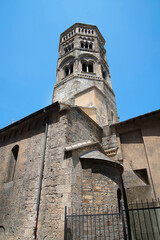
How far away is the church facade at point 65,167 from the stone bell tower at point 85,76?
4.85 feet

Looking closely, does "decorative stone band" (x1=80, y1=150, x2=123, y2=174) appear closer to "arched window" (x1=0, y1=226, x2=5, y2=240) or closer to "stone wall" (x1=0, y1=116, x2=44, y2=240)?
"stone wall" (x1=0, y1=116, x2=44, y2=240)

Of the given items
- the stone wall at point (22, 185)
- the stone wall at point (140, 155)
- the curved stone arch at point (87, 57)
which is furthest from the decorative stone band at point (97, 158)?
the curved stone arch at point (87, 57)

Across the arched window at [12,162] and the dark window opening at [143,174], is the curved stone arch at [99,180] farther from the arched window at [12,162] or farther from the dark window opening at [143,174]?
the arched window at [12,162]

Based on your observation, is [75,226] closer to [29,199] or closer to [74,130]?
Result: [29,199]

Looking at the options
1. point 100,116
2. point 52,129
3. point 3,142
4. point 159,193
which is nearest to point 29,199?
point 52,129

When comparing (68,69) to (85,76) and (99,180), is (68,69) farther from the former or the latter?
(99,180)

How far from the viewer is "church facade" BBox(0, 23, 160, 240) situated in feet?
19.4

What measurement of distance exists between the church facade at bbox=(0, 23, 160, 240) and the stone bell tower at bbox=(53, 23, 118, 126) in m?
1.48

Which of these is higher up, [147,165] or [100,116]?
Result: [100,116]

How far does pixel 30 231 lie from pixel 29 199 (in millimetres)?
1083

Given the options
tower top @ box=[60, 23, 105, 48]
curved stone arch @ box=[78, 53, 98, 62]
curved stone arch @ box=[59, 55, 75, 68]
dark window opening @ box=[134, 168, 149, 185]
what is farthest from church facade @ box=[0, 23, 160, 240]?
tower top @ box=[60, 23, 105, 48]

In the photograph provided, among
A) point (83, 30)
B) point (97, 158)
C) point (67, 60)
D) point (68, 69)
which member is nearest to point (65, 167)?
point (97, 158)

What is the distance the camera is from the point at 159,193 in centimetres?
767

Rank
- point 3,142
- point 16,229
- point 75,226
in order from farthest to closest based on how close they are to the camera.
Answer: point 3,142, point 16,229, point 75,226
